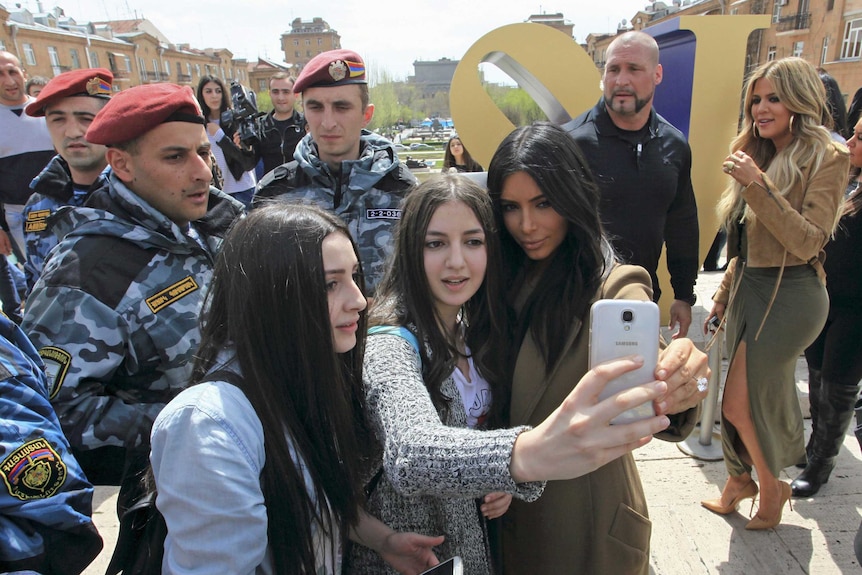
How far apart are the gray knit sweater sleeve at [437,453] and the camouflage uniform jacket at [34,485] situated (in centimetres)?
71

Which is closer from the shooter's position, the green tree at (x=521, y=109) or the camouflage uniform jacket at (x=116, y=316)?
the camouflage uniform jacket at (x=116, y=316)

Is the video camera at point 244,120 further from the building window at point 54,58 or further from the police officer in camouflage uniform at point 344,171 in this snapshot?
the building window at point 54,58

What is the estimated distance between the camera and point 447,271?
1398 mm

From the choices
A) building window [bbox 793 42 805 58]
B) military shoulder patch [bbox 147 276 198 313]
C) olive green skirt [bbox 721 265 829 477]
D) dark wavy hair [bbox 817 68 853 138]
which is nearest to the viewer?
military shoulder patch [bbox 147 276 198 313]

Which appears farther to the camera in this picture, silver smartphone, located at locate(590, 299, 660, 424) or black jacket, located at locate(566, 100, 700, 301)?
black jacket, located at locate(566, 100, 700, 301)

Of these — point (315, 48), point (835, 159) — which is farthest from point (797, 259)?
point (315, 48)

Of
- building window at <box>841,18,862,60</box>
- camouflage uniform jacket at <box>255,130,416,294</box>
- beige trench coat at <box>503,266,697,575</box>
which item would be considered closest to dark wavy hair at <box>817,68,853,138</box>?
camouflage uniform jacket at <box>255,130,416,294</box>

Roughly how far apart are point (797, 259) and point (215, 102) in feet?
17.8

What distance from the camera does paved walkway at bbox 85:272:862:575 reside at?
8.14 feet

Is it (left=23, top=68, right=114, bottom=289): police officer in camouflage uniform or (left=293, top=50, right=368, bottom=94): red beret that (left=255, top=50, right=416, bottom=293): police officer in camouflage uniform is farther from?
(left=23, top=68, right=114, bottom=289): police officer in camouflage uniform

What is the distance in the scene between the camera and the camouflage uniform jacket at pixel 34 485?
1019 mm

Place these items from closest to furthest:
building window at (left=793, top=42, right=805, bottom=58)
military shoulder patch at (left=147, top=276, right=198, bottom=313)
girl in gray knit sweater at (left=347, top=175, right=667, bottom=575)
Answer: girl in gray knit sweater at (left=347, top=175, right=667, bottom=575) → military shoulder patch at (left=147, top=276, right=198, bottom=313) → building window at (left=793, top=42, right=805, bottom=58)

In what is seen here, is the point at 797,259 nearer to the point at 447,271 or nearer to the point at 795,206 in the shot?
the point at 795,206

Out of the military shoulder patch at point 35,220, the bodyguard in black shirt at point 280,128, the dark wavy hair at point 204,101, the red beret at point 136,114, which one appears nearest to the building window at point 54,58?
the dark wavy hair at point 204,101
